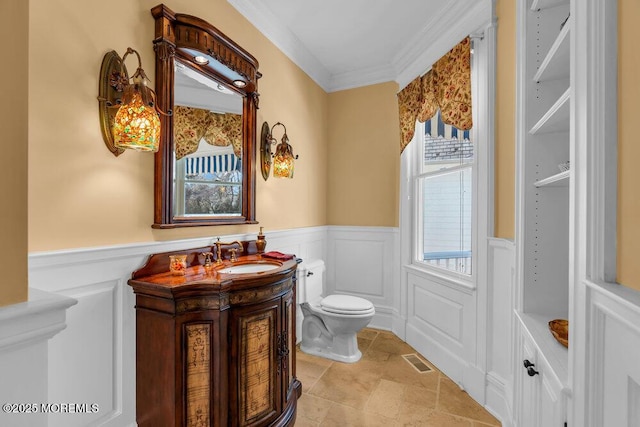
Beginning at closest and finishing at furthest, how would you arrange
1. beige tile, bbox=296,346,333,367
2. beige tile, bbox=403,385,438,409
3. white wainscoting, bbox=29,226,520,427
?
white wainscoting, bbox=29,226,520,427 → beige tile, bbox=403,385,438,409 → beige tile, bbox=296,346,333,367

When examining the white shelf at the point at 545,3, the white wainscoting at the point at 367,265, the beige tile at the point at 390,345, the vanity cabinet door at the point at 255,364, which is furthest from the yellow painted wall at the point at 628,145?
the white wainscoting at the point at 367,265

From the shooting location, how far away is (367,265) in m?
3.52

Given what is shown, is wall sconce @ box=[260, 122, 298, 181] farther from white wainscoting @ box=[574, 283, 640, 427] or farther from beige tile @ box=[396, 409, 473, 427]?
white wainscoting @ box=[574, 283, 640, 427]

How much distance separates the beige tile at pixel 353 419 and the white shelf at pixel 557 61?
2044 millimetres

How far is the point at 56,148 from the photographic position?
4.12ft

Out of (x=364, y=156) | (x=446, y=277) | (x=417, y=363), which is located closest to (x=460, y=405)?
(x=417, y=363)

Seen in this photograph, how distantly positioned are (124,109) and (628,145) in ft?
5.68

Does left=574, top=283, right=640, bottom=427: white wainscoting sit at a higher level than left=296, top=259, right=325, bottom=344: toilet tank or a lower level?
higher

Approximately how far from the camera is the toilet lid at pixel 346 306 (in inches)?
A: 101

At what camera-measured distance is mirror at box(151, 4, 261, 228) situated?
1.68 m

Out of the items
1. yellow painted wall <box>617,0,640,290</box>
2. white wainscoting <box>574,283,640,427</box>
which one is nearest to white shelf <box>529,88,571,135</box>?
yellow painted wall <box>617,0,640,290</box>

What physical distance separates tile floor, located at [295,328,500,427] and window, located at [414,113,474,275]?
921 millimetres

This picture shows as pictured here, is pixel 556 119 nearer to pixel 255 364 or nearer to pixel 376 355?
pixel 255 364

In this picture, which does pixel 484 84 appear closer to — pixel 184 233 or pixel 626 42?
pixel 626 42
